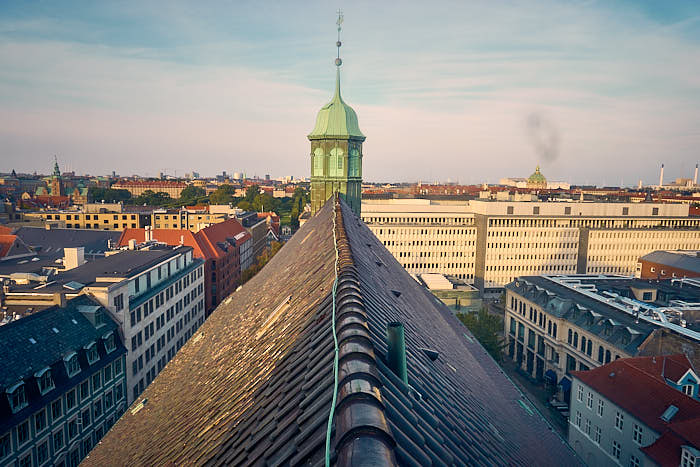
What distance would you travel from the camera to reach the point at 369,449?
2854 mm

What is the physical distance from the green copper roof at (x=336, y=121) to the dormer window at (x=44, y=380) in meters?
18.5

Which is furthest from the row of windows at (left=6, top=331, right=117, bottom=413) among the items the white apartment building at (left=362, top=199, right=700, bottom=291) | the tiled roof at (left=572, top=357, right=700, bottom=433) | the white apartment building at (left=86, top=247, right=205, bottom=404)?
the white apartment building at (left=362, top=199, right=700, bottom=291)

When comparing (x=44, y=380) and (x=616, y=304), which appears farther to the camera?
(x=616, y=304)

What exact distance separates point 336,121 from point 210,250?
34.0m


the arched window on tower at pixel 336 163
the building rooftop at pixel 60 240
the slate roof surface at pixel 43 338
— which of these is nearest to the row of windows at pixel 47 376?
the slate roof surface at pixel 43 338

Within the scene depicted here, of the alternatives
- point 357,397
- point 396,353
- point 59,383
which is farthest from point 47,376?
point 357,397

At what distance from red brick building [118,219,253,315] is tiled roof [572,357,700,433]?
130 feet

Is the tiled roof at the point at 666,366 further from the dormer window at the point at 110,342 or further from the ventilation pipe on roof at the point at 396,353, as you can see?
the dormer window at the point at 110,342

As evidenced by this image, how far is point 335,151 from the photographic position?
2903 cm

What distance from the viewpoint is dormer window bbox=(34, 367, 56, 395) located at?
933 inches

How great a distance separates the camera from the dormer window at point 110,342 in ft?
100

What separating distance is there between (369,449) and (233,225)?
72.1 metres

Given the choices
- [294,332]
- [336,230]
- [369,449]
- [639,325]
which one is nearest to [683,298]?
[639,325]

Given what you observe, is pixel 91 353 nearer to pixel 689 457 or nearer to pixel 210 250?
pixel 210 250
